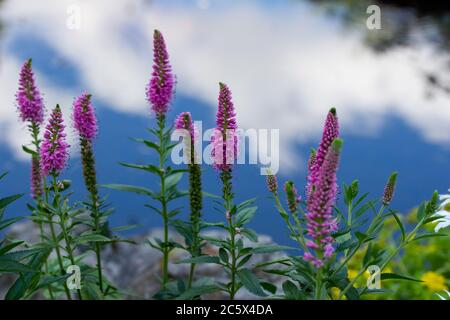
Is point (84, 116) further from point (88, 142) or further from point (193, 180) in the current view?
point (193, 180)

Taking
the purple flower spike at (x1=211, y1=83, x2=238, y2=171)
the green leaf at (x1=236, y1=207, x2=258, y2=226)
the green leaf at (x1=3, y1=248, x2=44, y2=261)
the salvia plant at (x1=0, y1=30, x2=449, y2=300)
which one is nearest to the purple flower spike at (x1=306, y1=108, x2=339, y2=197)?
the salvia plant at (x1=0, y1=30, x2=449, y2=300)

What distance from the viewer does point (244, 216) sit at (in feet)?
5.70

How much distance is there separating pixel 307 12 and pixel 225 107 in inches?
367

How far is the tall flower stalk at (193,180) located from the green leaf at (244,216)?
127 millimetres

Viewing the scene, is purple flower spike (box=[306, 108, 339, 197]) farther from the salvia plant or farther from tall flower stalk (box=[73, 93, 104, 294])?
tall flower stalk (box=[73, 93, 104, 294])

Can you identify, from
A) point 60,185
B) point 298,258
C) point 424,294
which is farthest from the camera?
point 424,294

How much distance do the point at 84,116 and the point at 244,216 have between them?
52 centimetres

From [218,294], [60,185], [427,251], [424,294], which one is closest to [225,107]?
[60,185]

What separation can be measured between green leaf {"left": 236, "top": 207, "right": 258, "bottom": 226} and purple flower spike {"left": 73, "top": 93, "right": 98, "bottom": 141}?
47cm

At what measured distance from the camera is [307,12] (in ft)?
34.2

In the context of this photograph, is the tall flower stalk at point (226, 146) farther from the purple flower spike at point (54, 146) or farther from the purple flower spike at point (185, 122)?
the purple flower spike at point (54, 146)

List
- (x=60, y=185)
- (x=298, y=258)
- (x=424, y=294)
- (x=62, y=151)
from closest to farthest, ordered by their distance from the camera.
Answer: (x=298, y=258)
(x=62, y=151)
(x=60, y=185)
(x=424, y=294)

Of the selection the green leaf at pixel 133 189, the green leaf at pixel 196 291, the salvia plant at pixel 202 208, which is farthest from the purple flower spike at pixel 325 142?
the green leaf at pixel 133 189
